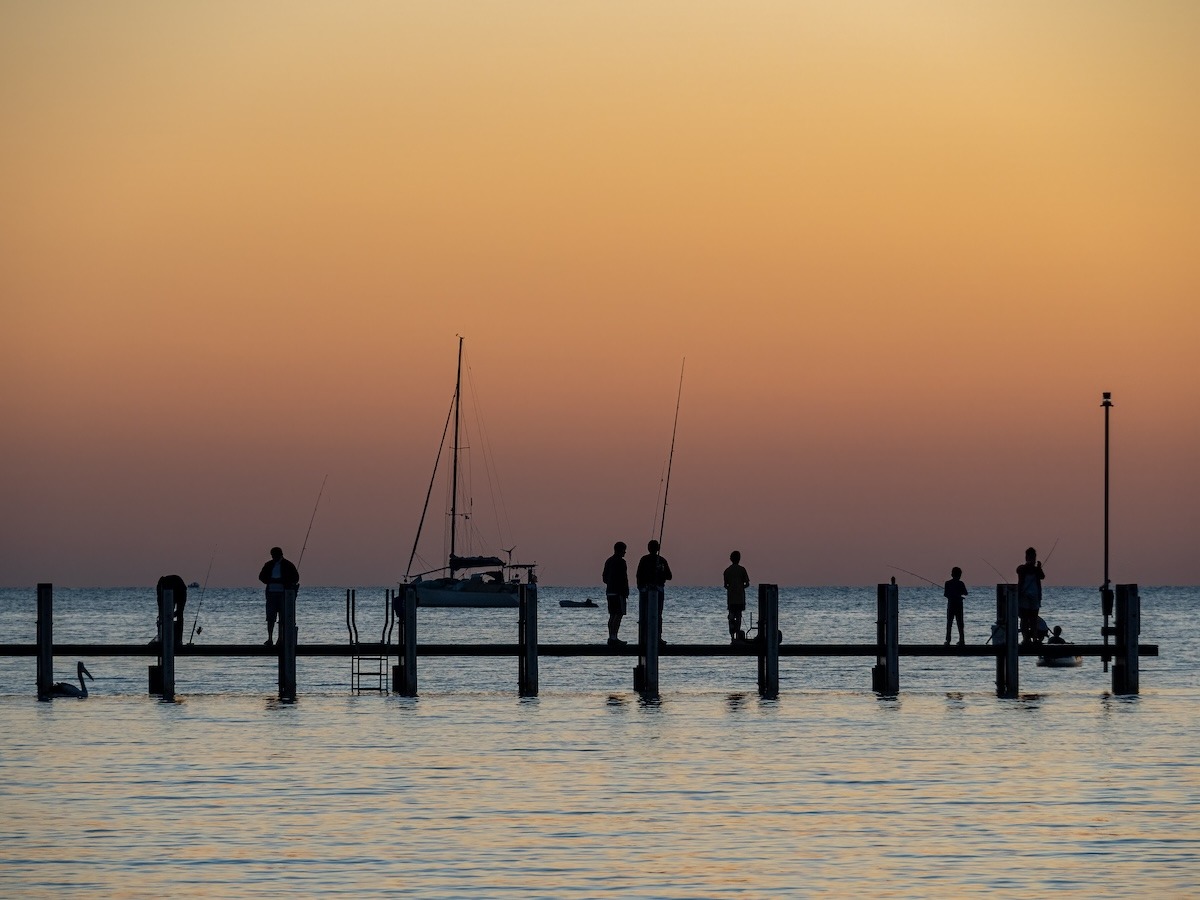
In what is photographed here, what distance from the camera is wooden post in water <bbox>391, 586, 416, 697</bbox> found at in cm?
3266

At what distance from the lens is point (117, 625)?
388 ft

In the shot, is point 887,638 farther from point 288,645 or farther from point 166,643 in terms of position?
point 166,643

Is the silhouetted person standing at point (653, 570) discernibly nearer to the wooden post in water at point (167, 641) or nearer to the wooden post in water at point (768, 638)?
the wooden post in water at point (768, 638)

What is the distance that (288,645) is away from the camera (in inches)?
1287

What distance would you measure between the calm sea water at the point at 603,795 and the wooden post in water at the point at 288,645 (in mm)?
564

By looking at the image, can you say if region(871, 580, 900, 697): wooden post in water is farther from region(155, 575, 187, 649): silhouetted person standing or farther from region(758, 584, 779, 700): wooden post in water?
region(155, 575, 187, 649): silhouetted person standing

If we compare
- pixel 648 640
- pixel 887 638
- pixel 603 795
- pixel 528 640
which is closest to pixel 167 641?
pixel 528 640

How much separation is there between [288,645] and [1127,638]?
14361mm

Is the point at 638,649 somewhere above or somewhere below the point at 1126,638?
below

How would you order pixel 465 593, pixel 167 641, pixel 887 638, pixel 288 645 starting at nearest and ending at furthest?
1. pixel 288 645
2. pixel 167 641
3. pixel 887 638
4. pixel 465 593

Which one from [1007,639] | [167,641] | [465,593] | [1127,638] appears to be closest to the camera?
[167,641]

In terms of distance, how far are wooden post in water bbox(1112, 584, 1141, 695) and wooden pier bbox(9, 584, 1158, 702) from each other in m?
0.02

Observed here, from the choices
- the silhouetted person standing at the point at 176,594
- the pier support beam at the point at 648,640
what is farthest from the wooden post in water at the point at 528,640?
the silhouetted person standing at the point at 176,594

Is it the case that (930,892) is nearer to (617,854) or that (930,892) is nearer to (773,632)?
(617,854)
